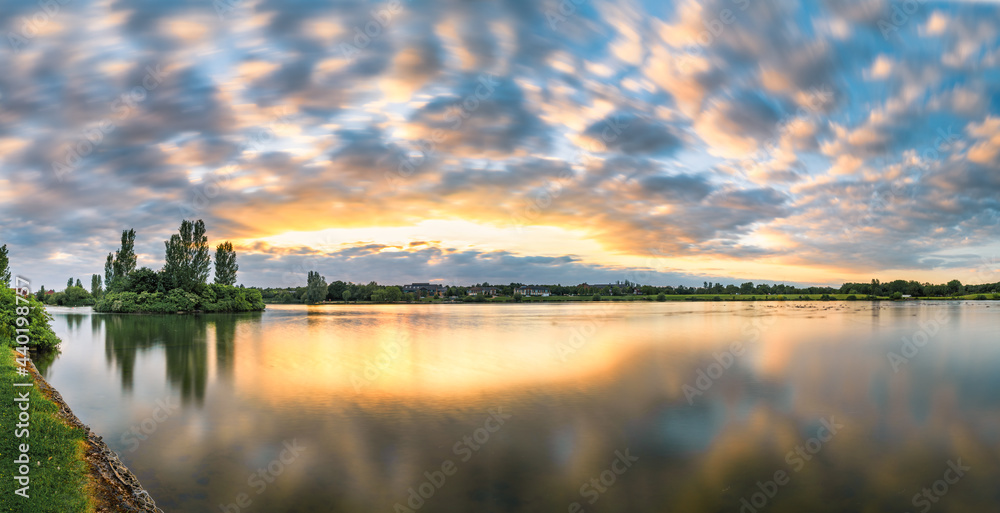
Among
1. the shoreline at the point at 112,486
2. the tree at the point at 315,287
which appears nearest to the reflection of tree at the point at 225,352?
the shoreline at the point at 112,486

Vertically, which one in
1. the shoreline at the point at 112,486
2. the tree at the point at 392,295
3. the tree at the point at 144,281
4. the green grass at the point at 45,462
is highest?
the tree at the point at 144,281

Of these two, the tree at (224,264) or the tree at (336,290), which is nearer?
the tree at (224,264)

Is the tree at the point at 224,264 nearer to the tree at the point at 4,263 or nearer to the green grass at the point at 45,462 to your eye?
the tree at the point at 4,263

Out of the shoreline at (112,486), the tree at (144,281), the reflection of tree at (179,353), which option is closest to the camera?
the shoreline at (112,486)

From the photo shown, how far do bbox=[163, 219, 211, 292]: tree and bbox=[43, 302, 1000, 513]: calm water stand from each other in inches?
1872

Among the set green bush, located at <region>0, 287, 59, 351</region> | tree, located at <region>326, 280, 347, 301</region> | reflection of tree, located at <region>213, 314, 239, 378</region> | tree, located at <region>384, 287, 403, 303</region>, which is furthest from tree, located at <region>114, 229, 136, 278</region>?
tree, located at <region>326, 280, 347, 301</region>

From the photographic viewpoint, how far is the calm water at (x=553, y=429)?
24.8 ft

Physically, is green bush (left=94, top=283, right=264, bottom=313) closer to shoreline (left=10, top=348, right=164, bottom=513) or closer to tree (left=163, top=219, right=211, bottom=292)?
tree (left=163, top=219, right=211, bottom=292)

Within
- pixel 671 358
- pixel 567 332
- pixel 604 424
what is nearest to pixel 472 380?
pixel 604 424

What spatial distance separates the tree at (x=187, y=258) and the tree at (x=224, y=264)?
34.1 feet

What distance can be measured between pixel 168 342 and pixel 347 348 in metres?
12.0

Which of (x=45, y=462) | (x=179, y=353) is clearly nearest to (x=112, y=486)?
(x=45, y=462)

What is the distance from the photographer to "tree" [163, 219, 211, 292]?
65.0 meters

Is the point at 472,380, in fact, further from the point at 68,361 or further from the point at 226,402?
the point at 68,361
